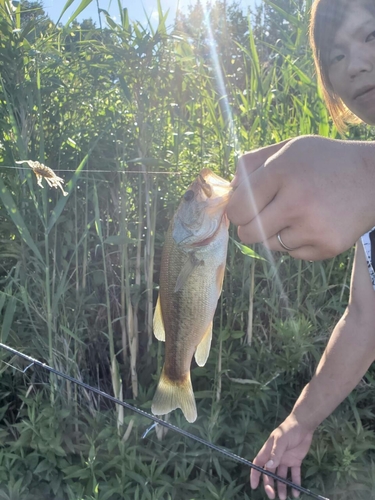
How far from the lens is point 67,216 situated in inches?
85.7

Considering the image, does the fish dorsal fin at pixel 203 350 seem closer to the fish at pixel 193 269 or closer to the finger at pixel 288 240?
the fish at pixel 193 269

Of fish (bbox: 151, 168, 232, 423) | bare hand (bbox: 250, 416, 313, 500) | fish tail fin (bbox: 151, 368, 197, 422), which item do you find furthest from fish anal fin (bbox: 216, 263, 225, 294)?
bare hand (bbox: 250, 416, 313, 500)

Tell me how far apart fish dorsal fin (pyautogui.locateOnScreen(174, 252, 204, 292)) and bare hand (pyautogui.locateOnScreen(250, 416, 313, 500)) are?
683mm

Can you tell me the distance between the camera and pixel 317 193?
668 millimetres

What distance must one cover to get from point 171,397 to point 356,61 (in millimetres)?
1220

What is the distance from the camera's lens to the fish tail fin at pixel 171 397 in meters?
1.36

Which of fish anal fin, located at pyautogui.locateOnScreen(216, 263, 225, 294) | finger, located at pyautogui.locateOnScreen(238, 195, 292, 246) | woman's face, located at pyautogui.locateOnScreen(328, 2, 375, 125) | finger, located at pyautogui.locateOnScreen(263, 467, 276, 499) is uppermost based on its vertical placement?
woman's face, located at pyautogui.locateOnScreen(328, 2, 375, 125)

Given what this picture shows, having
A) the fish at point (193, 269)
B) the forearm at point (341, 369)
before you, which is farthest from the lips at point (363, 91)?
the forearm at point (341, 369)

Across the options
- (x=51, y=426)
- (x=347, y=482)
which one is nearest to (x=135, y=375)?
(x=51, y=426)

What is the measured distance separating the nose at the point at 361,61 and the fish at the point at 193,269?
602 millimetres

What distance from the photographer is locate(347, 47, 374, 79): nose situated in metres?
1.36

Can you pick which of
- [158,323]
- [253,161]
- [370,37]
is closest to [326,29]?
[370,37]

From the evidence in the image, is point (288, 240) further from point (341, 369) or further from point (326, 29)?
point (326, 29)

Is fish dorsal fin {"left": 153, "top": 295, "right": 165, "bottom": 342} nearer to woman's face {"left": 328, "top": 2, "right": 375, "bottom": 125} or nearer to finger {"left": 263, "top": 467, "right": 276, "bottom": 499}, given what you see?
finger {"left": 263, "top": 467, "right": 276, "bottom": 499}
